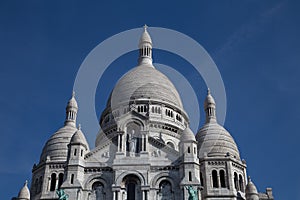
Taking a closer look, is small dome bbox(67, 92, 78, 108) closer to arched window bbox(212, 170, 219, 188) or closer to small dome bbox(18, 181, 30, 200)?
small dome bbox(18, 181, 30, 200)

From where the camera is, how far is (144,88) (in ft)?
176

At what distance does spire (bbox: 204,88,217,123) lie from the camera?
5078 cm

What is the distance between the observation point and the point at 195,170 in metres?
37.0

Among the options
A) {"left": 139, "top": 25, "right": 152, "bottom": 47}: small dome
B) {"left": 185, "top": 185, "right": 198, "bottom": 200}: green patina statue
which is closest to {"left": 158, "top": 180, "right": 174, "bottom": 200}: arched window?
{"left": 185, "top": 185, "right": 198, "bottom": 200}: green patina statue

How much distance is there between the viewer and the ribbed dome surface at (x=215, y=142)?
147 ft

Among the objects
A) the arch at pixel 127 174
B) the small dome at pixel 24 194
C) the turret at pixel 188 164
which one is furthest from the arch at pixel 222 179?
the small dome at pixel 24 194

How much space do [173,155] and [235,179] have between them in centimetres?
822

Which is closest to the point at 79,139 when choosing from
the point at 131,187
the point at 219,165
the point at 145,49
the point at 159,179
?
the point at 131,187

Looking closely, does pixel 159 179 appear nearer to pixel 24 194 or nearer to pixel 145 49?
pixel 24 194

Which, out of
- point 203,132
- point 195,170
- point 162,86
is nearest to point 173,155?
point 195,170

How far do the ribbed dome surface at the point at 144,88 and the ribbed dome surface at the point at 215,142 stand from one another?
7.68m

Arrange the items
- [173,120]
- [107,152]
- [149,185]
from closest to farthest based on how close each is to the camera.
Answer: [149,185], [107,152], [173,120]

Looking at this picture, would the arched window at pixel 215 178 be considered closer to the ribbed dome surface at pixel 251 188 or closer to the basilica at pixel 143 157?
the basilica at pixel 143 157

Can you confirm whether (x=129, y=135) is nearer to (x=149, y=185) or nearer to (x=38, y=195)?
(x=149, y=185)
